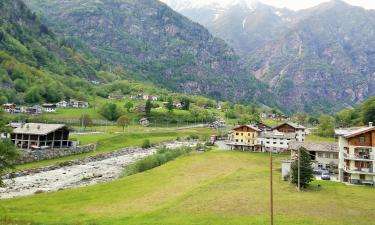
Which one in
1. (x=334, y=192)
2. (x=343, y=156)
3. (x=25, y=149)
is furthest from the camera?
(x=25, y=149)

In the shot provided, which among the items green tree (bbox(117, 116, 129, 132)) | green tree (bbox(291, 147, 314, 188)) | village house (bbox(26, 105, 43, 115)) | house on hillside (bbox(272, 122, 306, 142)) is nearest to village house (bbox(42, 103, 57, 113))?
village house (bbox(26, 105, 43, 115))

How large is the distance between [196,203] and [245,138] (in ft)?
254

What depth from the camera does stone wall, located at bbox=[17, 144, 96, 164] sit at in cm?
9188

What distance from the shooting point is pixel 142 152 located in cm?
12575

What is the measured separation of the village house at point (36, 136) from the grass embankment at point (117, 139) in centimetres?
756

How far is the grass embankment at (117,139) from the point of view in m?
101

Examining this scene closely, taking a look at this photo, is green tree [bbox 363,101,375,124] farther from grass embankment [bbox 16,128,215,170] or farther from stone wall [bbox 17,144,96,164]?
stone wall [bbox 17,144,96,164]

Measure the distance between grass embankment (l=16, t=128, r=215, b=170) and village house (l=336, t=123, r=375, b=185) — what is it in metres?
67.2

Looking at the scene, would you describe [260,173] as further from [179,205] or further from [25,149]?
[25,149]

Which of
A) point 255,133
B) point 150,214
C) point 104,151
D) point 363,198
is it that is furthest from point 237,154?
point 150,214

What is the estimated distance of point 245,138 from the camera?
125m

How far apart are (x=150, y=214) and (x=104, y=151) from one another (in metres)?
75.2

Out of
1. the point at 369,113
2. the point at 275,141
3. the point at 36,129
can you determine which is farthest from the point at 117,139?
the point at 369,113

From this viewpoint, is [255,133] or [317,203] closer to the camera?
[317,203]
